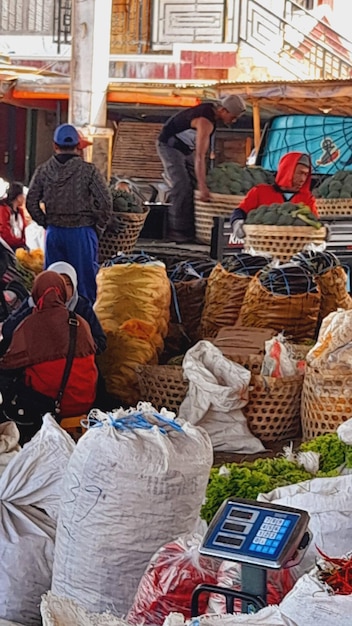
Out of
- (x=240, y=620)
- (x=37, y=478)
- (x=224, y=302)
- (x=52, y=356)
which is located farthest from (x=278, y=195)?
(x=240, y=620)

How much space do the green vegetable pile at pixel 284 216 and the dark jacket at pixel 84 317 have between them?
208 cm

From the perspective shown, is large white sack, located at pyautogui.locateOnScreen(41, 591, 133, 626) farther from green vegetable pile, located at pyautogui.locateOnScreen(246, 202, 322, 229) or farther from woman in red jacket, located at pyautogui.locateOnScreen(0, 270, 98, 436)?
green vegetable pile, located at pyautogui.locateOnScreen(246, 202, 322, 229)

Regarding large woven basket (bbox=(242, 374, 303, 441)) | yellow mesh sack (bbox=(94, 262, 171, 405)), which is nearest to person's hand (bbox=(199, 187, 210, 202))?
yellow mesh sack (bbox=(94, 262, 171, 405))

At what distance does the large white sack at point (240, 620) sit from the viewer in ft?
6.60

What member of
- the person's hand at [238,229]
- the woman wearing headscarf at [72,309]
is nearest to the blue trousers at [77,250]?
the person's hand at [238,229]

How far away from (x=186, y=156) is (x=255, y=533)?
8.47m

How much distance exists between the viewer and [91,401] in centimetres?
564

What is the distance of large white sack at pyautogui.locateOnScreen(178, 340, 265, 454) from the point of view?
229 inches

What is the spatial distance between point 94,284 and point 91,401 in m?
2.53

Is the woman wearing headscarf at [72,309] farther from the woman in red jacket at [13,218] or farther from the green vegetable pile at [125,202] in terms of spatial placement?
the woman in red jacket at [13,218]

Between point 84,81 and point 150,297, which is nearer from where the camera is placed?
point 150,297

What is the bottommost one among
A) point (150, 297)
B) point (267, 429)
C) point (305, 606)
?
point (267, 429)

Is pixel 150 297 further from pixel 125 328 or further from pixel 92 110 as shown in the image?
pixel 92 110

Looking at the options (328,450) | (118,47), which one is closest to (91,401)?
(328,450)
